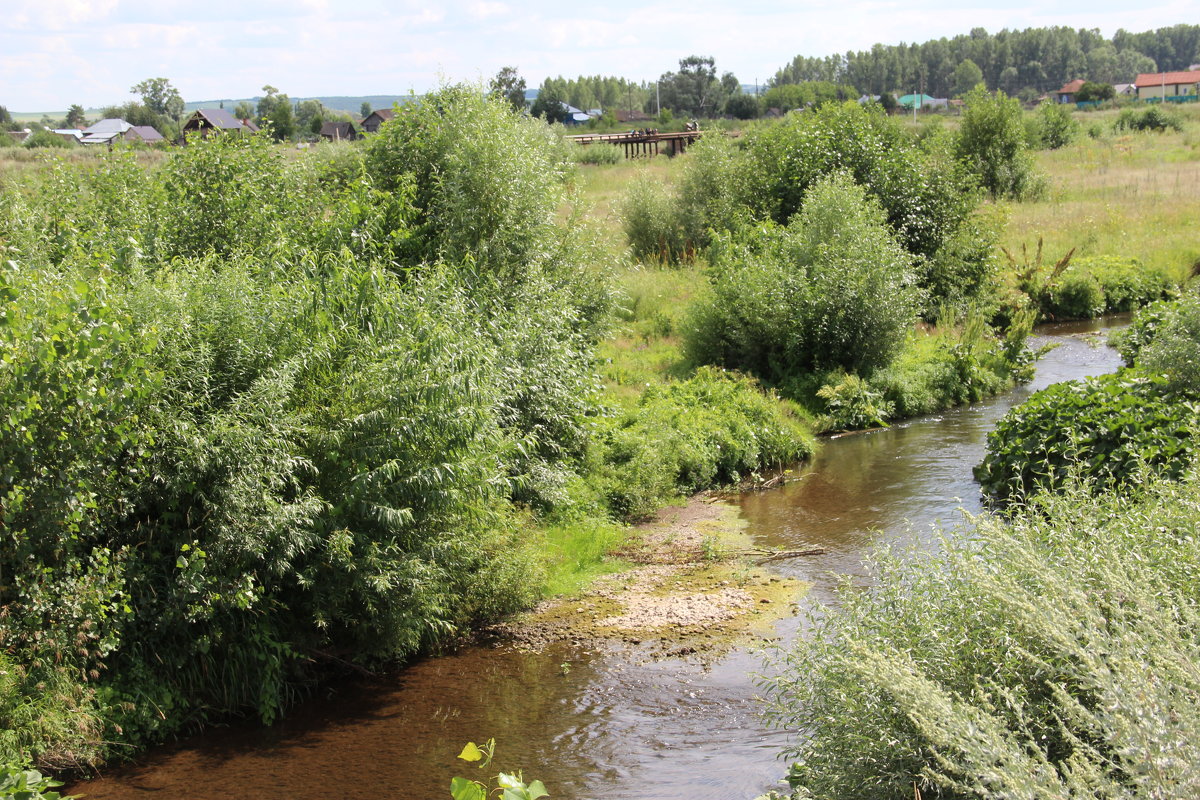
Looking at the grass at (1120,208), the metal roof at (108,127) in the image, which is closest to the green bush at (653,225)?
the grass at (1120,208)

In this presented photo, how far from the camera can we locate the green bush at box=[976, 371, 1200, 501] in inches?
452

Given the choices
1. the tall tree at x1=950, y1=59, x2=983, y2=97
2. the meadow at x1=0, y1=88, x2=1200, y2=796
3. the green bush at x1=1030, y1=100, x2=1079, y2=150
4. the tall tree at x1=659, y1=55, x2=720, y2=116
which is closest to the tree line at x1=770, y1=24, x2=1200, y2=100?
the tall tree at x1=950, y1=59, x2=983, y2=97

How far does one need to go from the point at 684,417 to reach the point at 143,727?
9.38m

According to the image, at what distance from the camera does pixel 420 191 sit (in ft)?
50.0

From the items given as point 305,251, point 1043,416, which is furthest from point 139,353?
point 1043,416

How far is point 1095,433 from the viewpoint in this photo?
12.4m

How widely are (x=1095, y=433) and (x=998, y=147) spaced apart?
2668cm

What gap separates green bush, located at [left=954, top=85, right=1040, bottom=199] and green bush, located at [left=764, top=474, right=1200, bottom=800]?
32.4m

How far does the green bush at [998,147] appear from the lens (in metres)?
35.8

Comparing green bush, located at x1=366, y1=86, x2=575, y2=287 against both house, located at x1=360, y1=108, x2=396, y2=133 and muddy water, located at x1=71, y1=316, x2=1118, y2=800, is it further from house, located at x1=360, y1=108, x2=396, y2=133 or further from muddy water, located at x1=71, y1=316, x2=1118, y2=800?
muddy water, located at x1=71, y1=316, x2=1118, y2=800

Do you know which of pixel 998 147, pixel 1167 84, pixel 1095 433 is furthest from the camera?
pixel 1167 84

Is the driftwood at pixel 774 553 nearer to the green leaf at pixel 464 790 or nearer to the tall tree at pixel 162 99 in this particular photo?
the green leaf at pixel 464 790

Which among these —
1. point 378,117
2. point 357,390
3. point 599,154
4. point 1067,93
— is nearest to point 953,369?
point 357,390

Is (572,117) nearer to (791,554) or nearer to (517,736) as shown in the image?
(791,554)
